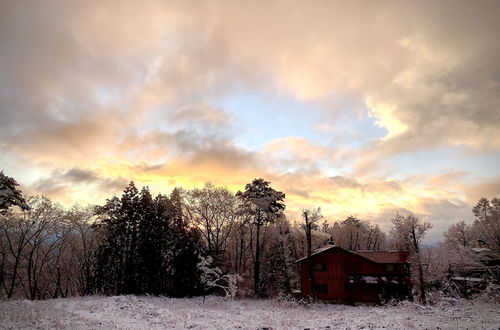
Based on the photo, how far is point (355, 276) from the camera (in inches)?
1699

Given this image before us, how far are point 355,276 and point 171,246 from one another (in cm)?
2719

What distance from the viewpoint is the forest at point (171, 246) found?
4206cm

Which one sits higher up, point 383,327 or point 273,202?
point 273,202

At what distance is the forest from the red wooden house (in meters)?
2.35

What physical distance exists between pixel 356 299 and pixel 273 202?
18.4 metres

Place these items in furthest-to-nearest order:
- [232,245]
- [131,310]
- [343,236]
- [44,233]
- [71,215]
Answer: [343,236] < [232,245] < [71,215] < [44,233] < [131,310]

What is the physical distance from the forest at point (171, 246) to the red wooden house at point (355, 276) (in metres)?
2.35

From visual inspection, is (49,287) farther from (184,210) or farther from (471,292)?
(471,292)

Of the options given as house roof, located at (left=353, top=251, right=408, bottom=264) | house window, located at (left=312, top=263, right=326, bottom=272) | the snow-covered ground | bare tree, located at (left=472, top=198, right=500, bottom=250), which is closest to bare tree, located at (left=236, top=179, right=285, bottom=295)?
house window, located at (left=312, top=263, right=326, bottom=272)

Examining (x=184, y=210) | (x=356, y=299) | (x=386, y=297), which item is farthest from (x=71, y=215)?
(x=386, y=297)

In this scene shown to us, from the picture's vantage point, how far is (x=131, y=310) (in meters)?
26.1

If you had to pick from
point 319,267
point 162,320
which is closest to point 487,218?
point 319,267

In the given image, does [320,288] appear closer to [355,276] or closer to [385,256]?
[355,276]

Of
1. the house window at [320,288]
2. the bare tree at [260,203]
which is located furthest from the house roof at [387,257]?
the bare tree at [260,203]
